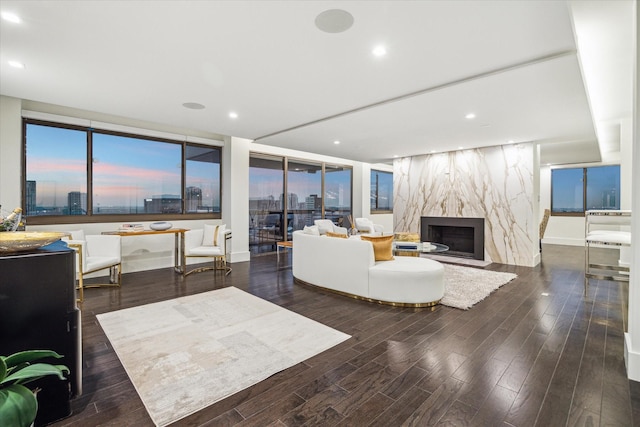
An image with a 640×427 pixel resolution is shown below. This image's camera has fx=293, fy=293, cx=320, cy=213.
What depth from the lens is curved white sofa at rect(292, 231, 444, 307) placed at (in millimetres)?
3494

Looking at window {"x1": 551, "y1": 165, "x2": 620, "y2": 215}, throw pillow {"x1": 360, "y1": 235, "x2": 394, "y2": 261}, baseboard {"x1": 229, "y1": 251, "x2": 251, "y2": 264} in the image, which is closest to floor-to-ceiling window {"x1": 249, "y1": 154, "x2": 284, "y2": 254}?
baseboard {"x1": 229, "y1": 251, "x2": 251, "y2": 264}

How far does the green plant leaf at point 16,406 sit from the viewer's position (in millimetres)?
955

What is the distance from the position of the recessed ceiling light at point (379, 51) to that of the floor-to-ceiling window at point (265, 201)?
15.9ft

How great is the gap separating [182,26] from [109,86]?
6.01 ft

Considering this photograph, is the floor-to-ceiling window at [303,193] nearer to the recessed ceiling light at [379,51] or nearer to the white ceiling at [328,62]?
the white ceiling at [328,62]

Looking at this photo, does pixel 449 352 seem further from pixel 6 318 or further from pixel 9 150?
pixel 9 150

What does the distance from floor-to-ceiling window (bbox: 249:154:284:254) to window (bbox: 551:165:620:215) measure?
8.77 meters

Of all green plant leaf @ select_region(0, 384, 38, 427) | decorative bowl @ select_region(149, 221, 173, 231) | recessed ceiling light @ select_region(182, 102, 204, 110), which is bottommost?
green plant leaf @ select_region(0, 384, 38, 427)

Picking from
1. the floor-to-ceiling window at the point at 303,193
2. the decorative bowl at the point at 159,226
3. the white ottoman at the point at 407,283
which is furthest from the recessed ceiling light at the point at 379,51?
the floor-to-ceiling window at the point at 303,193

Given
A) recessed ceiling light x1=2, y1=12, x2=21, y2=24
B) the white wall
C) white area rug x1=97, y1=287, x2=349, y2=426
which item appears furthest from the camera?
the white wall

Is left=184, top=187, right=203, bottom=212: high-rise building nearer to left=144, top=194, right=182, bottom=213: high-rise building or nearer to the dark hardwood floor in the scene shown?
left=144, top=194, right=182, bottom=213: high-rise building

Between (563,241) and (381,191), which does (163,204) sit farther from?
(563,241)

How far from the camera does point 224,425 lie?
1.64 m

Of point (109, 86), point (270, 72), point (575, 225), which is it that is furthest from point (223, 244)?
point (575, 225)
